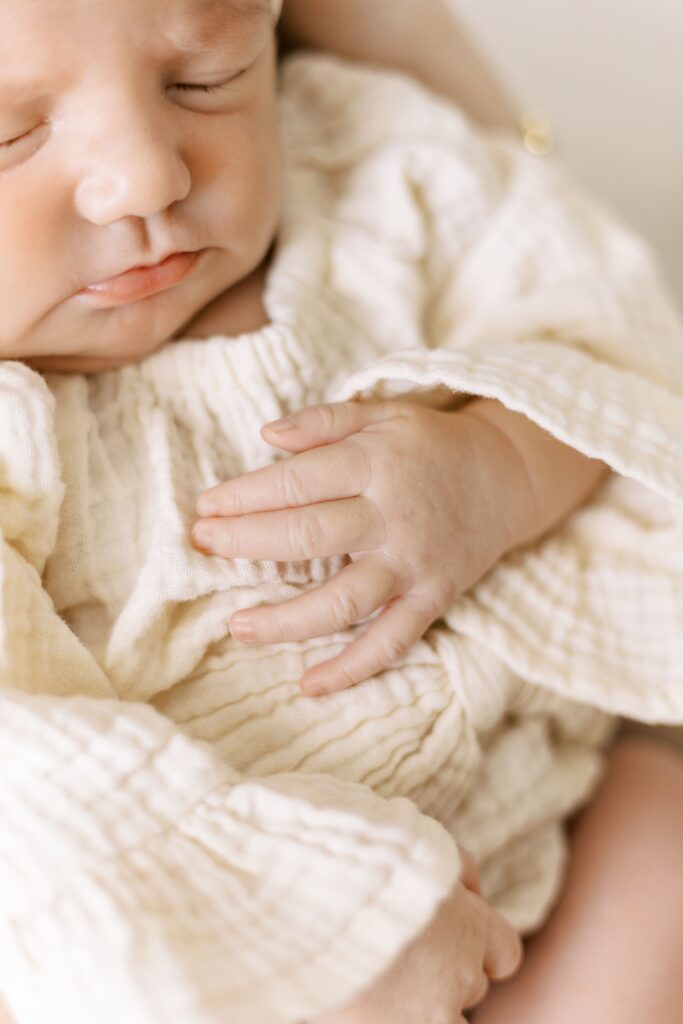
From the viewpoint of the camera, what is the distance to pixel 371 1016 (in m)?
0.63

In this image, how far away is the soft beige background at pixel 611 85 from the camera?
4.32 feet

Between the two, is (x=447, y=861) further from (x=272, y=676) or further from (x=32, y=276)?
(x=32, y=276)

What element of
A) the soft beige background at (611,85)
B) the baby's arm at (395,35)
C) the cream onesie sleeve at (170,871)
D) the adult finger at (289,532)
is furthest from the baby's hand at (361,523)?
the soft beige background at (611,85)

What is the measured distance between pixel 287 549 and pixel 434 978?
0.27 meters

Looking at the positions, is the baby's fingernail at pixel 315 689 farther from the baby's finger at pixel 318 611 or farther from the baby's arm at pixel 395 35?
the baby's arm at pixel 395 35

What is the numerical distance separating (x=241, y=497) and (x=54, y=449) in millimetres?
121

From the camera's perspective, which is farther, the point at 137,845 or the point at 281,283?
the point at 281,283

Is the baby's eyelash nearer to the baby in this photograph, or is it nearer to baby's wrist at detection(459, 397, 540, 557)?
the baby

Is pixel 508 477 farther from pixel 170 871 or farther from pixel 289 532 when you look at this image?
pixel 170 871

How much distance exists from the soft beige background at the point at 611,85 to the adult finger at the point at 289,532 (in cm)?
81

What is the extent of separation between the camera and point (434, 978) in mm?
637

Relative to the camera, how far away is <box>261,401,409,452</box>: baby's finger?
27.6 inches

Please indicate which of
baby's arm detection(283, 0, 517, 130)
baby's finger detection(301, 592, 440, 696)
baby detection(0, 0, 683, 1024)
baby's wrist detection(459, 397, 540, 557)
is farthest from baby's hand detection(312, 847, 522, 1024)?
baby's arm detection(283, 0, 517, 130)

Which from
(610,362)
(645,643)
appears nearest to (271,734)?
(645,643)
